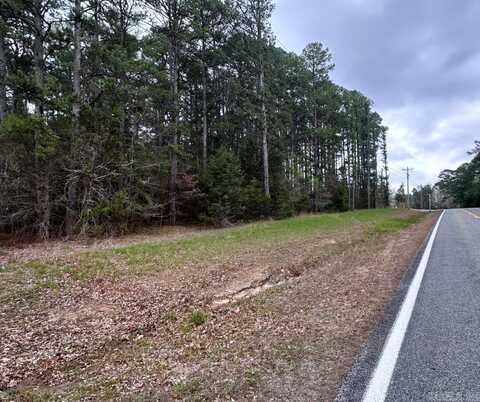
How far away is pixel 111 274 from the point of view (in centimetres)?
555

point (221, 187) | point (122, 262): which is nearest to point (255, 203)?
point (221, 187)

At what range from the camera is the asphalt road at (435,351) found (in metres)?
2.01

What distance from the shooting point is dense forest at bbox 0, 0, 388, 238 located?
9.09 metres

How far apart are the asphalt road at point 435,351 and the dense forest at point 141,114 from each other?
9.19 m

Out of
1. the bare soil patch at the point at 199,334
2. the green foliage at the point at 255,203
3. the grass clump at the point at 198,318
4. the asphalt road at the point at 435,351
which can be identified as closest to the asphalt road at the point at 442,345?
the asphalt road at the point at 435,351

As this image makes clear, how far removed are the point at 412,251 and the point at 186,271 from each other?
5.91 meters

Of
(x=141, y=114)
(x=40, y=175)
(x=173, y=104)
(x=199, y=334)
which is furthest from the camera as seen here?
(x=173, y=104)

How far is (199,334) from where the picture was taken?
3232 mm

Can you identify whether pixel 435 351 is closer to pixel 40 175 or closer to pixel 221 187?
pixel 40 175

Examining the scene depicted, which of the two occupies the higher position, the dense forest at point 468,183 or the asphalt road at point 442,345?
the dense forest at point 468,183

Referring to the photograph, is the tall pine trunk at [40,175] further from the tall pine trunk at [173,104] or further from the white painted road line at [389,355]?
the white painted road line at [389,355]

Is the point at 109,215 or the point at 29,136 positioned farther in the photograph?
the point at 109,215

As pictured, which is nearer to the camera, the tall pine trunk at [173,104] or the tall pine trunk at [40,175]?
the tall pine trunk at [40,175]

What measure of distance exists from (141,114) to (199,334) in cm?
1166
